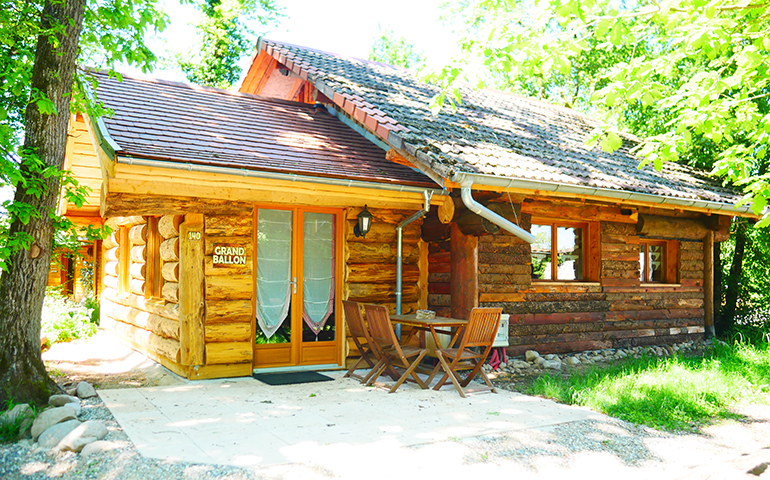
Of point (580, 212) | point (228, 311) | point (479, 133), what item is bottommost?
point (228, 311)

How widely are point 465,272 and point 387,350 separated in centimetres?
146

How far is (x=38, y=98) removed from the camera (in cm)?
473

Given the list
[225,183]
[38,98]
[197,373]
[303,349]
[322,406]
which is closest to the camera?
[38,98]

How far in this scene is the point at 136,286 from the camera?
8484 mm

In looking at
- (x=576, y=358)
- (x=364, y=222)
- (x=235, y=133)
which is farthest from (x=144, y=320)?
(x=576, y=358)

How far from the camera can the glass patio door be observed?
22.4 feet

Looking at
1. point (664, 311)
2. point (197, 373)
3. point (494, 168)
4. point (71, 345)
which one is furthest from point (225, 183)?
point (664, 311)

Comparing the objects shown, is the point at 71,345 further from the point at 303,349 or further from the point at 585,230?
the point at 585,230

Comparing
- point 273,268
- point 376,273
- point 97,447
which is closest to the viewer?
point 97,447

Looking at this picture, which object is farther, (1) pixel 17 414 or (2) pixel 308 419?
(2) pixel 308 419

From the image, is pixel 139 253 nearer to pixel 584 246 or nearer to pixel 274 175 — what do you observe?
pixel 274 175

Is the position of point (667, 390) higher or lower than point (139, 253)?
lower

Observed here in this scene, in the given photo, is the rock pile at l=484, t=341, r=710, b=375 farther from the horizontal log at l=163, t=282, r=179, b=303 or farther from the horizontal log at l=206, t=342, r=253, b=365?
the horizontal log at l=163, t=282, r=179, b=303

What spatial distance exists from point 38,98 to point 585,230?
718 cm
